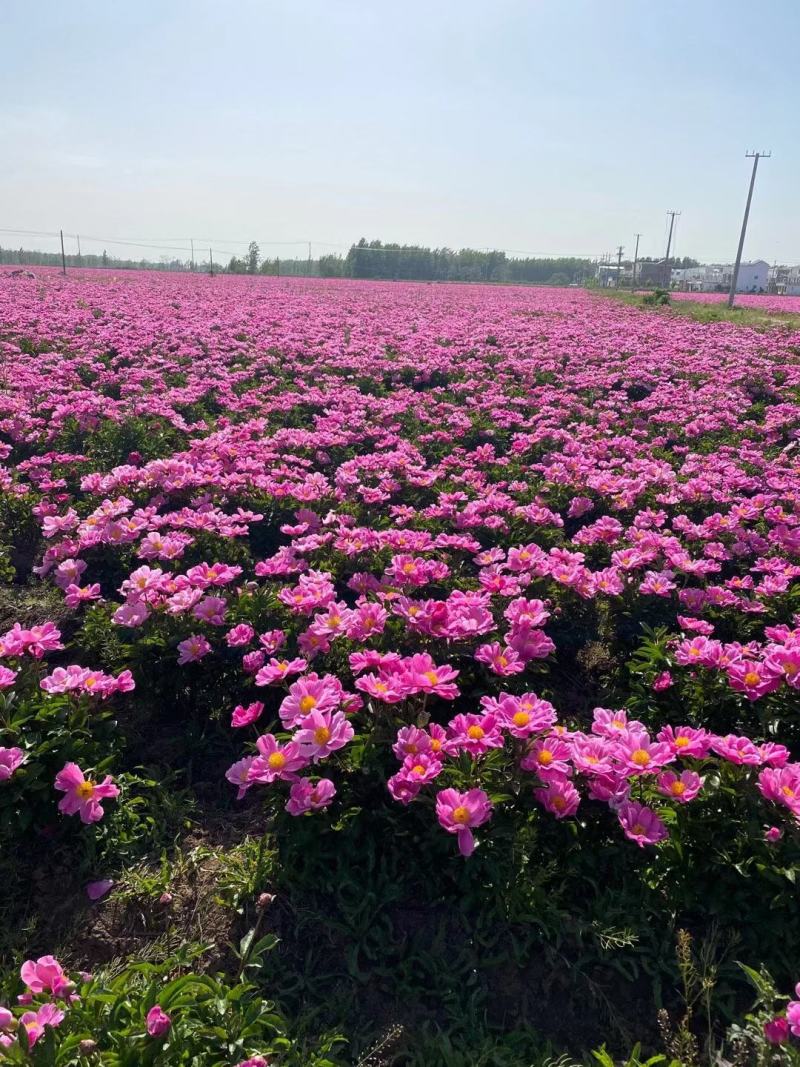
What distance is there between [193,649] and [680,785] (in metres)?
→ 1.96

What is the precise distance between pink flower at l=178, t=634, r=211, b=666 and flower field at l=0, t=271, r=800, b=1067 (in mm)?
23

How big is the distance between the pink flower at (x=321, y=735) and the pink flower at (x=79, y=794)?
66 centimetres

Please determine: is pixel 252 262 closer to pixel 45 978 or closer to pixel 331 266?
pixel 331 266

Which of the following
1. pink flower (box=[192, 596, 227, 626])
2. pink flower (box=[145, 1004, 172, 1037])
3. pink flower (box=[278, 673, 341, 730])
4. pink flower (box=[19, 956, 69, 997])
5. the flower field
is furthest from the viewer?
pink flower (box=[192, 596, 227, 626])

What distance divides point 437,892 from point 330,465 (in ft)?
13.2

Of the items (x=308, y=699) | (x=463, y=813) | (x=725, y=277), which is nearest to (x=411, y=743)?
(x=463, y=813)

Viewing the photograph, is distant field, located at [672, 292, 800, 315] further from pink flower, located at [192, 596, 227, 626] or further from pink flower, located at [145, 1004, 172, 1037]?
pink flower, located at [145, 1004, 172, 1037]

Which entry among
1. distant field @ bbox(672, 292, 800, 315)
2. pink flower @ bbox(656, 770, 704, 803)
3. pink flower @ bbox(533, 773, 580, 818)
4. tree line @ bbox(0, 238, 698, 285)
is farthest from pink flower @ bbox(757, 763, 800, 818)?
tree line @ bbox(0, 238, 698, 285)

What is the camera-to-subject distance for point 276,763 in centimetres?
228

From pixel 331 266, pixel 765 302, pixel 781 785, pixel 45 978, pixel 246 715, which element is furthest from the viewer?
pixel 331 266

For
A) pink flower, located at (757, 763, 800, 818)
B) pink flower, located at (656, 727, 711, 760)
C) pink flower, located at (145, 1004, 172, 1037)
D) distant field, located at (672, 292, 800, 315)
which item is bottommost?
pink flower, located at (145, 1004, 172, 1037)

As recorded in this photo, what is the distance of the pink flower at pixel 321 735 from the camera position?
2.27 m

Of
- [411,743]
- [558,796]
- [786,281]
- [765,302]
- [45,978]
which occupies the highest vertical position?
[786,281]

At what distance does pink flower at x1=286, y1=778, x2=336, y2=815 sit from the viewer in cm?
221
